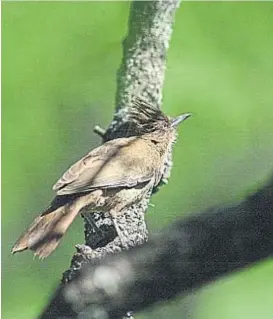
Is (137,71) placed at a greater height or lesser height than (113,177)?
greater

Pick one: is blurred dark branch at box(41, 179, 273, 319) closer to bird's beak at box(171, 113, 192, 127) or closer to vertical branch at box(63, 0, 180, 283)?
vertical branch at box(63, 0, 180, 283)

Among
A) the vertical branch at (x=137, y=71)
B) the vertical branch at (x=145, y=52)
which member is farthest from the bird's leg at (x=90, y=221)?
the vertical branch at (x=145, y=52)

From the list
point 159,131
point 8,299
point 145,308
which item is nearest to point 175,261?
point 145,308

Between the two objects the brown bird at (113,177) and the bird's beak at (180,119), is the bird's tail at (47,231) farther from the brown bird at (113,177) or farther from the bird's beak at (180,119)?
the bird's beak at (180,119)

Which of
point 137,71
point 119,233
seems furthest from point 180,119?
point 119,233

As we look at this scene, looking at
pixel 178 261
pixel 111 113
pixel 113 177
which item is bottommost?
pixel 178 261

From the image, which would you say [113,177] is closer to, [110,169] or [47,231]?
[110,169]

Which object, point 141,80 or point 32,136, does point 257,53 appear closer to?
point 141,80

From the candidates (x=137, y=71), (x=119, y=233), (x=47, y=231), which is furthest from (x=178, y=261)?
(x=137, y=71)
